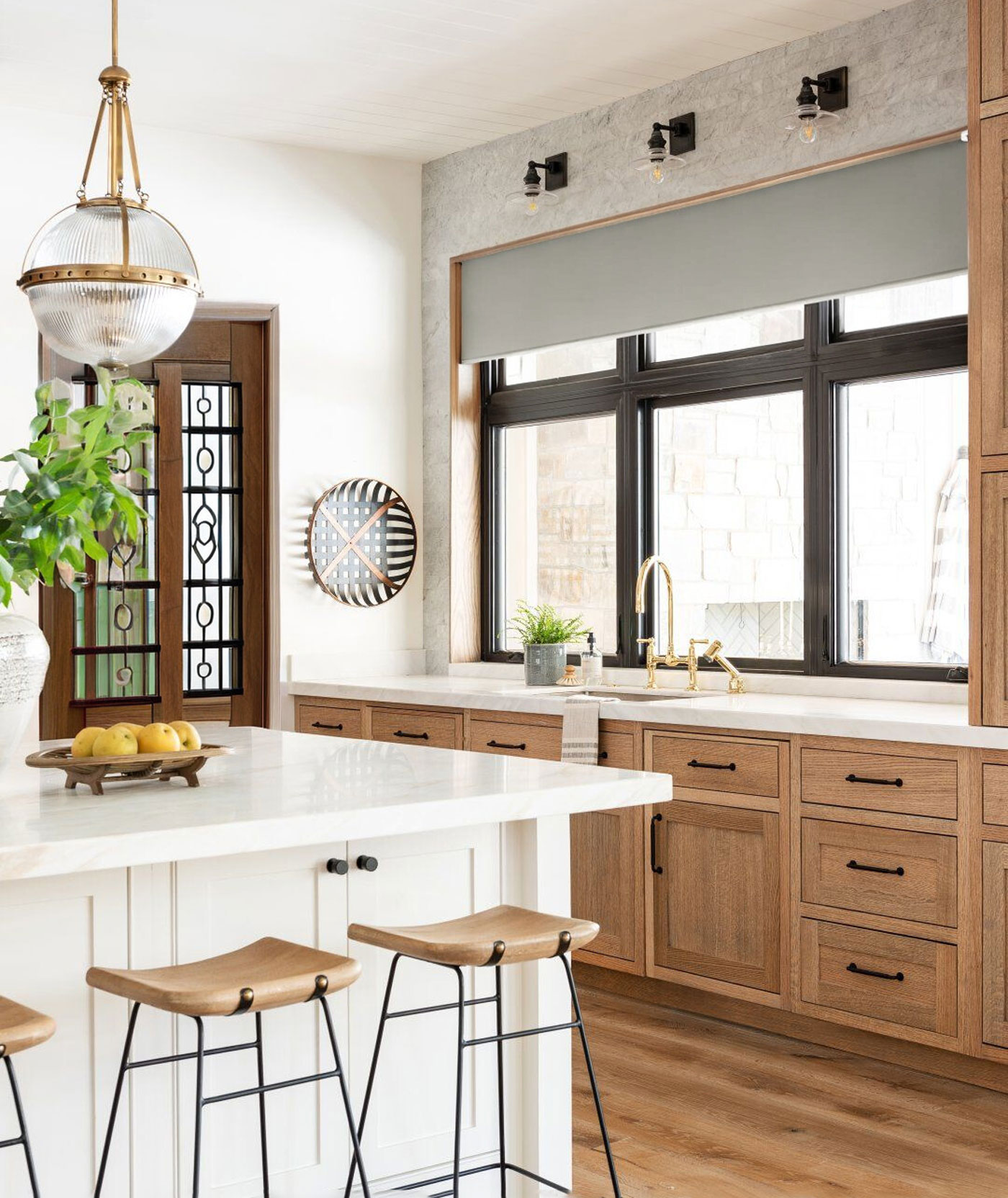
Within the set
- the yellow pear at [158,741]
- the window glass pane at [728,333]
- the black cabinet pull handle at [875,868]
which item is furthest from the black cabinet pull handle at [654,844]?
Result: the yellow pear at [158,741]

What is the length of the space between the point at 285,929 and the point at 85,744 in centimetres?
51

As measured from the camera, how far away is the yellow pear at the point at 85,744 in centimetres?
265

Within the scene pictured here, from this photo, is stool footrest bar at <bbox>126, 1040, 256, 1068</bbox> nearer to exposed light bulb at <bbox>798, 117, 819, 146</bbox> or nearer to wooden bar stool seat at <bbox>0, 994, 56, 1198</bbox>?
wooden bar stool seat at <bbox>0, 994, 56, 1198</bbox>

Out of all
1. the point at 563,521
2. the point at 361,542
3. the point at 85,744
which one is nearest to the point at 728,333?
the point at 563,521

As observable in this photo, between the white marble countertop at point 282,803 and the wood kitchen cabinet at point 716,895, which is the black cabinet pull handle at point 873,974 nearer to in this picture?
the wood kitchen cabinet at point 716,895

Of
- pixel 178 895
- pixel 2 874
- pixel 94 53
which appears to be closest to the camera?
pixel 2 874

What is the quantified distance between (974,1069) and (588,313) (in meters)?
2.84

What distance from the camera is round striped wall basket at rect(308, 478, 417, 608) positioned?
5520mm

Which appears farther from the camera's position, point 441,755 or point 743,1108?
point 743,1108

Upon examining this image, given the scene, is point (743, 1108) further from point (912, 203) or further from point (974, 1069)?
point (912, 203)

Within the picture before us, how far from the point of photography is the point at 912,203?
414 centimetres

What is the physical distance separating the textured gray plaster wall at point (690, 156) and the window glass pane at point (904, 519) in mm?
756

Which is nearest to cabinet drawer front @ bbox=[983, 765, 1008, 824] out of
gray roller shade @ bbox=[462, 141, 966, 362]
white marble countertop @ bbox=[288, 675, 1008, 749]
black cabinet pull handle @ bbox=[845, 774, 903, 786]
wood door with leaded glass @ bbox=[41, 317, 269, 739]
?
white marble countertop @ bbox=[288, 675, 1008, 749]

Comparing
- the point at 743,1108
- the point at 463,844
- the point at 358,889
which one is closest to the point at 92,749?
the point at 358,889
